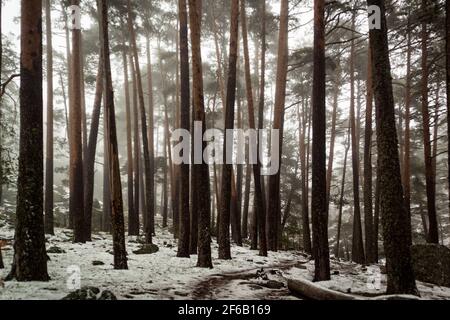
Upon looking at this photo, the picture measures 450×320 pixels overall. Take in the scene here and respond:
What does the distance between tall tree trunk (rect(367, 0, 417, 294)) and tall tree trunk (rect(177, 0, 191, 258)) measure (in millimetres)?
5649

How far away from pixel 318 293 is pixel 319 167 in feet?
10.2

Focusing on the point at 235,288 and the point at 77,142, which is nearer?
the point at 235,288

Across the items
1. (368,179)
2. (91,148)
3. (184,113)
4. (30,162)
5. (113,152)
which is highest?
(184,113)

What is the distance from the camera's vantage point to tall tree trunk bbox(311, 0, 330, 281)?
8.03 metres

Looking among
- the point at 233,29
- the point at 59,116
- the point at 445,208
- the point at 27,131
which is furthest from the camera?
the point at 445,208

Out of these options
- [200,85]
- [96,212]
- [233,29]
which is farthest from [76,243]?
[96,212]

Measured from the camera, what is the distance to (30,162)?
6.34m

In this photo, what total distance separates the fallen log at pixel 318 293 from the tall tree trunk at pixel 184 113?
438 centimetres

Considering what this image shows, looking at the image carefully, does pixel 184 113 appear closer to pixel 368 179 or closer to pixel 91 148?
pixel 91 148

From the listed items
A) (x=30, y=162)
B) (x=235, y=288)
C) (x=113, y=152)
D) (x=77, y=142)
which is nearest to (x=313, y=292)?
(x=235, y=288)
